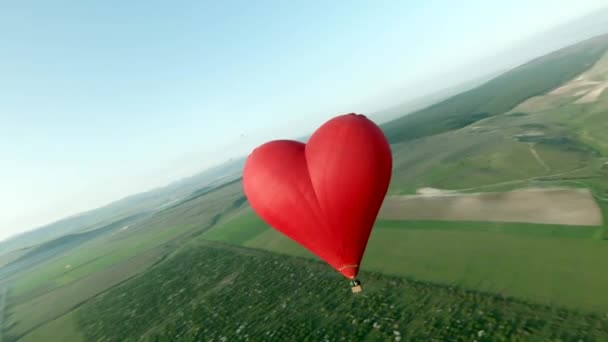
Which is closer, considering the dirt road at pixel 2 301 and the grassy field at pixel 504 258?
the grassy field at pixel 504 258

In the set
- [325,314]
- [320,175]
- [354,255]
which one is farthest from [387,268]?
[320,175]

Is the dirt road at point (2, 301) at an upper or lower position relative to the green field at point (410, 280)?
upper

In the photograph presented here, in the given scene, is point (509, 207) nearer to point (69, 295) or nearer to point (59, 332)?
point (59, 332)

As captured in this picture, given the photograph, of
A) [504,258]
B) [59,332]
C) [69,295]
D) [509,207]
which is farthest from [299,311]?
[69,295]

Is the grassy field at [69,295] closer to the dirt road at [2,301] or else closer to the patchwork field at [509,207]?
the dirt road at [2,301]

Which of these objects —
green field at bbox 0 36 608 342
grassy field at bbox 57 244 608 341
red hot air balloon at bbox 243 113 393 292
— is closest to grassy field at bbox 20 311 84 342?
green field at bbox 0 36 608 342

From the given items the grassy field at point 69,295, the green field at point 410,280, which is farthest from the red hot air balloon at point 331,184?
the grassy field at point 69,295
